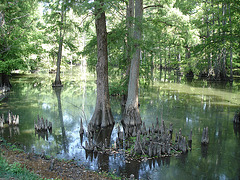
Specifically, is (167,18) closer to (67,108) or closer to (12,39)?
(67,108)

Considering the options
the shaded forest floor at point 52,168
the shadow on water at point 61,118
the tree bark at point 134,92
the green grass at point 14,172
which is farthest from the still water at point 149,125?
the green grass at point 14,172

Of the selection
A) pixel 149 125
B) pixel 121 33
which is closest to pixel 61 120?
pixel 149 125

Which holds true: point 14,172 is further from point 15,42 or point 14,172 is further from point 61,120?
point 15,42

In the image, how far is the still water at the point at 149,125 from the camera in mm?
8117

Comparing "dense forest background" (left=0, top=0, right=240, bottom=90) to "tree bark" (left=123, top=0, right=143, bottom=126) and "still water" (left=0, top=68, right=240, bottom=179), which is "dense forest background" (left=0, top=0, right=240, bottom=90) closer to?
"tree bark" (left=123, top=0, right=143, bottom=126)

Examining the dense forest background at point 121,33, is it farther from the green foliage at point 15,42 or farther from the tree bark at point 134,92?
the tree bark at point 134,92

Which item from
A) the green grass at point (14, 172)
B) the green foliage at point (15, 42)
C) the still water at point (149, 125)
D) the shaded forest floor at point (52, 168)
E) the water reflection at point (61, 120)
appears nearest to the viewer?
the green grass at point (14, 172)

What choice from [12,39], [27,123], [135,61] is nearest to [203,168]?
[135,61]

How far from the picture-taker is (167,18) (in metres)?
13.2

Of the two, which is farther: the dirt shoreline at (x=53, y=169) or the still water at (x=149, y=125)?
A: the still water at (x=149, y=125)

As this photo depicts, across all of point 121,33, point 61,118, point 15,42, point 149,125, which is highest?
point 15,42

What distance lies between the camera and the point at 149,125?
42.8 feet

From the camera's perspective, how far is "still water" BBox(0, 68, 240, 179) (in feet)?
26.6

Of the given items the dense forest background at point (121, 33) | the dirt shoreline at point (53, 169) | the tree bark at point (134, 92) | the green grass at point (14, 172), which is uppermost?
the dense forest background at point (121, 33)
